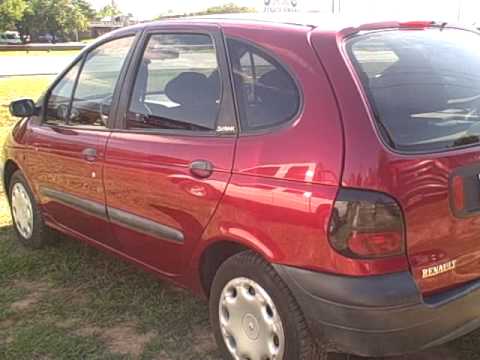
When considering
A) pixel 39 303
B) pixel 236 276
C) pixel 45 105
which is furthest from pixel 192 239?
pixel 45 105

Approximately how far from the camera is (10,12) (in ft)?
259

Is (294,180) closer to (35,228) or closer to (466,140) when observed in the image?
(466,140)

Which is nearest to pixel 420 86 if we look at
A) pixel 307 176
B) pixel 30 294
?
pixel 307 176

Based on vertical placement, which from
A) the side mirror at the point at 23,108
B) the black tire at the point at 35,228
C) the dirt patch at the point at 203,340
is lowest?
the dirt patch at the point at 203,340

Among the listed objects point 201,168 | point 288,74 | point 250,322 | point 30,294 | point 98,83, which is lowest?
point 30,294

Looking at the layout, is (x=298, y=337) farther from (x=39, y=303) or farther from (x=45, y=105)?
(x=45, y=105)

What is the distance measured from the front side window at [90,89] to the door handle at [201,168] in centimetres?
95

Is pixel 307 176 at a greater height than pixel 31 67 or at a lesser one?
greater

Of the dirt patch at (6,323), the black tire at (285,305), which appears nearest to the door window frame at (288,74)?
the black tire at (285,305)

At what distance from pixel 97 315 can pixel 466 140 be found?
7.73 ft

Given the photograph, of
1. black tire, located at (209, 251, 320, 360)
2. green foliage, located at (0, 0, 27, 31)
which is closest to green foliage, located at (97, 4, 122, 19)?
green foliage, located at (0, 0, 27, 31)

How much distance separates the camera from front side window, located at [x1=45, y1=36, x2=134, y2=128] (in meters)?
3.69

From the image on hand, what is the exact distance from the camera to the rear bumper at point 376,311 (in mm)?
2340

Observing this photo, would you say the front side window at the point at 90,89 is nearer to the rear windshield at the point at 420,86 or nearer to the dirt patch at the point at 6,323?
the dirt patch at the point at 6,323
